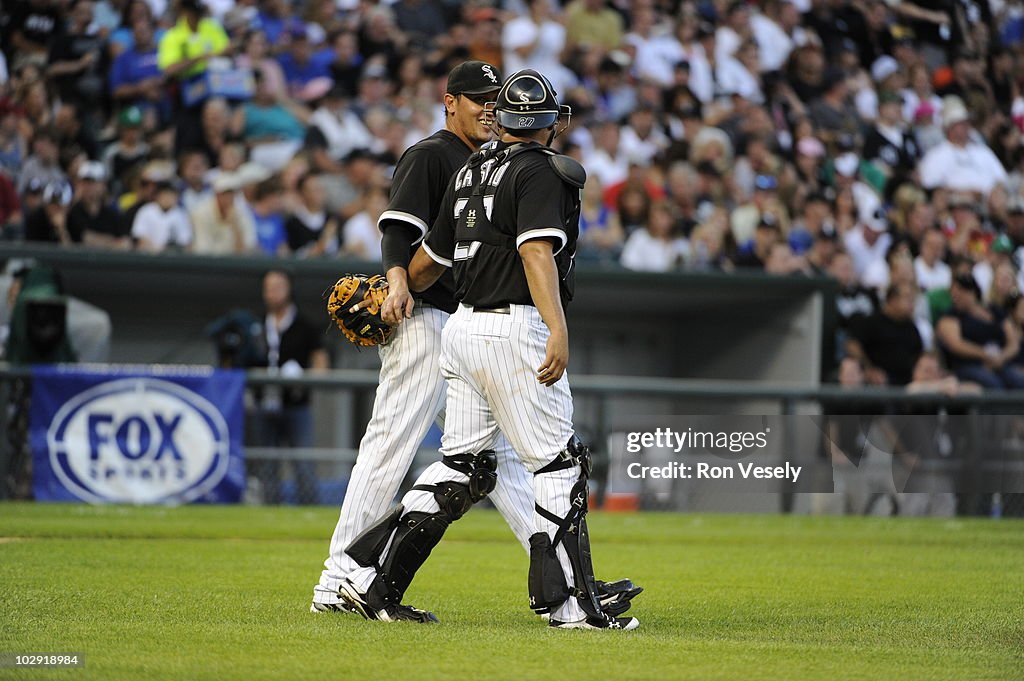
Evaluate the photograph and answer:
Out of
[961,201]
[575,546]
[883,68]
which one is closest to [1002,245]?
[961,201]

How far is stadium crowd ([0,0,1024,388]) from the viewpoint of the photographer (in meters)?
13.4

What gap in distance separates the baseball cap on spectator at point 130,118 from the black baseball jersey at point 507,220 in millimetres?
9469

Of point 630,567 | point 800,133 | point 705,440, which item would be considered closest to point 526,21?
point 800,133

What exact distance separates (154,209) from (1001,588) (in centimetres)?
878

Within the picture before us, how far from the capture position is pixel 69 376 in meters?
11.1

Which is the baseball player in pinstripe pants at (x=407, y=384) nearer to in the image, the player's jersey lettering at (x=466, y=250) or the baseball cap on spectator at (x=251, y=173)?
the player's jersey lettering at (x=466, y=250)

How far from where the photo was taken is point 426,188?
18.0 ft

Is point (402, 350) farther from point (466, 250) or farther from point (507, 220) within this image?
point (507, 220)

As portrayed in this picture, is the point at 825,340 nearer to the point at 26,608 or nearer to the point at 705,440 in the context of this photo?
the point at 705,440

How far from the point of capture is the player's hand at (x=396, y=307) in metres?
5.27

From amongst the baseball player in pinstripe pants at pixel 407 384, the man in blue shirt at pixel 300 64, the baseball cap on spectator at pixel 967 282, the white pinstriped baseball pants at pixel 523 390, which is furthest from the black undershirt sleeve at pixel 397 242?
the man in blue shirt at pixel 300 64

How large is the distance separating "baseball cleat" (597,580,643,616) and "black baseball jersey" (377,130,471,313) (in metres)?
1.28

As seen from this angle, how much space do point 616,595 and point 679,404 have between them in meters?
6.85

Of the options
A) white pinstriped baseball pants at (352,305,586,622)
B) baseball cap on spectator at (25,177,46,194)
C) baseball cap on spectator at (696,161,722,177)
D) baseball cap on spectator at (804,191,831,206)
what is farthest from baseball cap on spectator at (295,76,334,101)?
white pinstriped baseball pants at (352,305,586,622)
